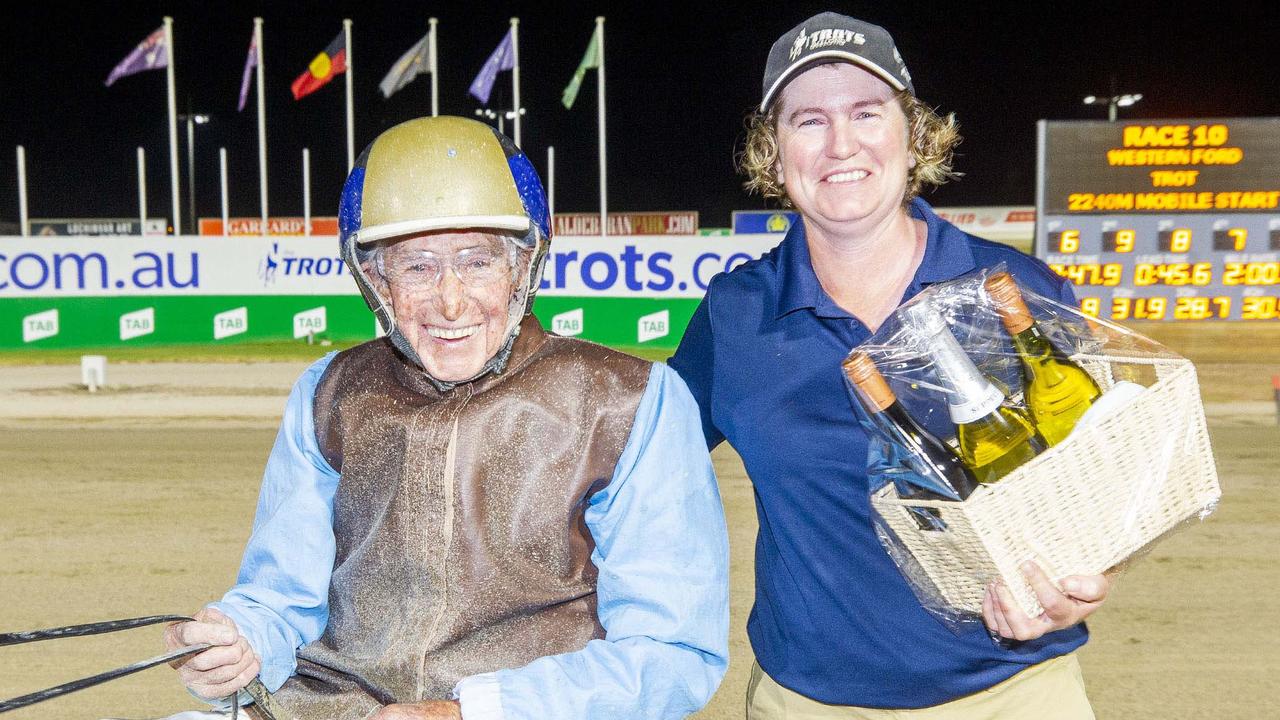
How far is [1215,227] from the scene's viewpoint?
12609 millimetres

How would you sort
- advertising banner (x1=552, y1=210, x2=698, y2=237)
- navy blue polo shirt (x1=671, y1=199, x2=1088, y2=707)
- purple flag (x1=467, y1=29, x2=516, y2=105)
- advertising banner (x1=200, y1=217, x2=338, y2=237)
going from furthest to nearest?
advertising banner (x1=552, y1=210, x2=698, y2=237) → advertising banner (x1=200, y1=217, x2=338, y2=237) → purple flag (x1=467, y1=29, x2=516, y2=105) → navy blue polo shirt (x1=671, y1=199, x2=1088, y2=707)

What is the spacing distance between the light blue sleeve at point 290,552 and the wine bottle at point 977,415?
2.92ft

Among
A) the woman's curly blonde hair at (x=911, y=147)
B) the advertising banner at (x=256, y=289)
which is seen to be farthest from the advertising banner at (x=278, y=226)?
the woman's curly blonde hair at (x=911, y=147)

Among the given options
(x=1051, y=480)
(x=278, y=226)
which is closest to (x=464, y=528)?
(x=1051, y=480)

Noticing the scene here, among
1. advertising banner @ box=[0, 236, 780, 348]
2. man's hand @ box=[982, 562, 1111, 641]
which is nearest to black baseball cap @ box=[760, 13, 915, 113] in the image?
man's hand @ box=[982, 562, 1111, 641]

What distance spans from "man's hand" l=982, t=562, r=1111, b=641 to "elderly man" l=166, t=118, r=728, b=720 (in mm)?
363

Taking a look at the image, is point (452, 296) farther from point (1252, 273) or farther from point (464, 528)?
point (1252, 273)

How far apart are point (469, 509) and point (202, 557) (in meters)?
4.53

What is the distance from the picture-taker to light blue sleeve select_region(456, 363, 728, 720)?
1.53m

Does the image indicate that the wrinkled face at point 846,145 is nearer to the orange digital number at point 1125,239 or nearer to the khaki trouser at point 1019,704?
the khaki trouser at point 1019,704

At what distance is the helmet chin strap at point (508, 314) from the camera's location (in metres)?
1.73

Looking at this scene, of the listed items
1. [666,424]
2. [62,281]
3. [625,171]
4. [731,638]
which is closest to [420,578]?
[666,424]

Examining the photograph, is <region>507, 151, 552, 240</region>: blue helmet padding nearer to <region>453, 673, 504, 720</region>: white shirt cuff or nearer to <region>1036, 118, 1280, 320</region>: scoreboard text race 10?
<region>453, 673, 504, 720</region>: white shirt cuff

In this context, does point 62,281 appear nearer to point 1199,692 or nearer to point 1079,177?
point 1079,177
